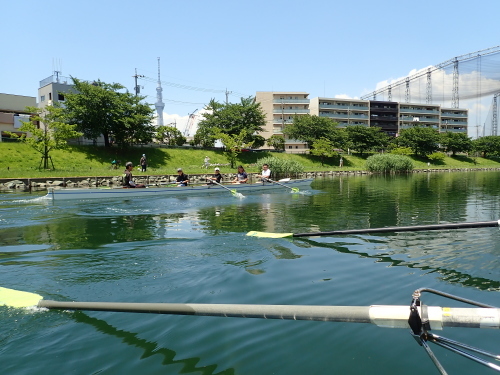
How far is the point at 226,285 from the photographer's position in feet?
19.2

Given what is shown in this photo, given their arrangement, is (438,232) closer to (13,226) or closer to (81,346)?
(81,346)

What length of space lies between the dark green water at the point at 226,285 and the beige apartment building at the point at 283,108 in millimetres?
72522

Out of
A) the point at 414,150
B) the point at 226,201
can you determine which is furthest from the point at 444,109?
the point at 226,201

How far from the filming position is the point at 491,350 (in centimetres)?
385

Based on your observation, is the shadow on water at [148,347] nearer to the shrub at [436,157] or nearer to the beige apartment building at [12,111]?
the beige apartment building at [12,111]

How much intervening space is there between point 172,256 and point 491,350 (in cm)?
573

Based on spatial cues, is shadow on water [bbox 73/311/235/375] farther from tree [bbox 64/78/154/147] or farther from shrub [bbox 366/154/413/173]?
shrub [bbox 366/154/413/173]

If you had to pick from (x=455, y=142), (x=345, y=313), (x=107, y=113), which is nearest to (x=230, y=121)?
(x=107, y=113)

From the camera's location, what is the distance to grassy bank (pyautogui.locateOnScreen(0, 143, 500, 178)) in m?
33.3

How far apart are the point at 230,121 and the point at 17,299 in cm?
5641

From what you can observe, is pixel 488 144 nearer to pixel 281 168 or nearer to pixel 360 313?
pixel 281 168

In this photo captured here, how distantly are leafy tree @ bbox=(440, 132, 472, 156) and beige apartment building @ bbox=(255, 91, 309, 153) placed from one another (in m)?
29.9

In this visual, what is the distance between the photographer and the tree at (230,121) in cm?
5897

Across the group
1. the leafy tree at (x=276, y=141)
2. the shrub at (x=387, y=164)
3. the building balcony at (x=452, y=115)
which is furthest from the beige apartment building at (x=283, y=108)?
the building balcony at (x=452, y=115)
